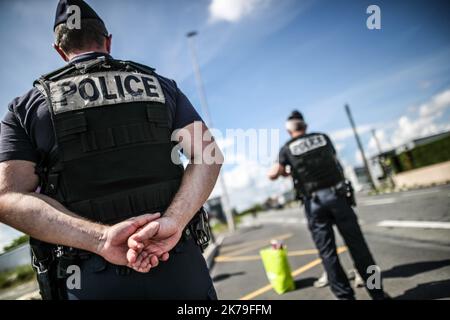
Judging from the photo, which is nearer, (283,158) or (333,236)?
(333,236)

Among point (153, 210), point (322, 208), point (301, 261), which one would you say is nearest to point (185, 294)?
point (153, 210)

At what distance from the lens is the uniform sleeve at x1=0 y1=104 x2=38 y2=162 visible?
1.23 meters

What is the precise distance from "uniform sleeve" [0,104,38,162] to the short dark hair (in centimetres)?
43

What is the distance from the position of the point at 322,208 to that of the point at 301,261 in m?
2.55

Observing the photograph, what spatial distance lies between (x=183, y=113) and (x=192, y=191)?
48 centimetres

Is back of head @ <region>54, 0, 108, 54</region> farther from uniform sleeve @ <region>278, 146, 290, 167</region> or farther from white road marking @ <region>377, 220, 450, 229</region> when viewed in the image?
white road marking @ <region>377, 220, 450, 229</region>

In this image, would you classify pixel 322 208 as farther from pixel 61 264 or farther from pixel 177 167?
pixel 61 264

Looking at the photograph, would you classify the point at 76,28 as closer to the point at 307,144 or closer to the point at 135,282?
the point at 135,282

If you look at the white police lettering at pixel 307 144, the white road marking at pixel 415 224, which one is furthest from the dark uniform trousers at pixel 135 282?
the white road marking at pixel 415 224

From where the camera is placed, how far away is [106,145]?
128 centimetres

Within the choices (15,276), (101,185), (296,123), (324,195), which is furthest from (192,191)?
(15,276)

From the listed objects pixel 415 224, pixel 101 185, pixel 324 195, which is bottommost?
pixel 415 224

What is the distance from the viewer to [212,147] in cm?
145

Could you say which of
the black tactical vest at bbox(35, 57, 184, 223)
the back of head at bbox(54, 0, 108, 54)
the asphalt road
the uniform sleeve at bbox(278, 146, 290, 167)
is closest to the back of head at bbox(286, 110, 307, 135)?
the uniform sleeve at bbox(278, 146, 290, 167)
